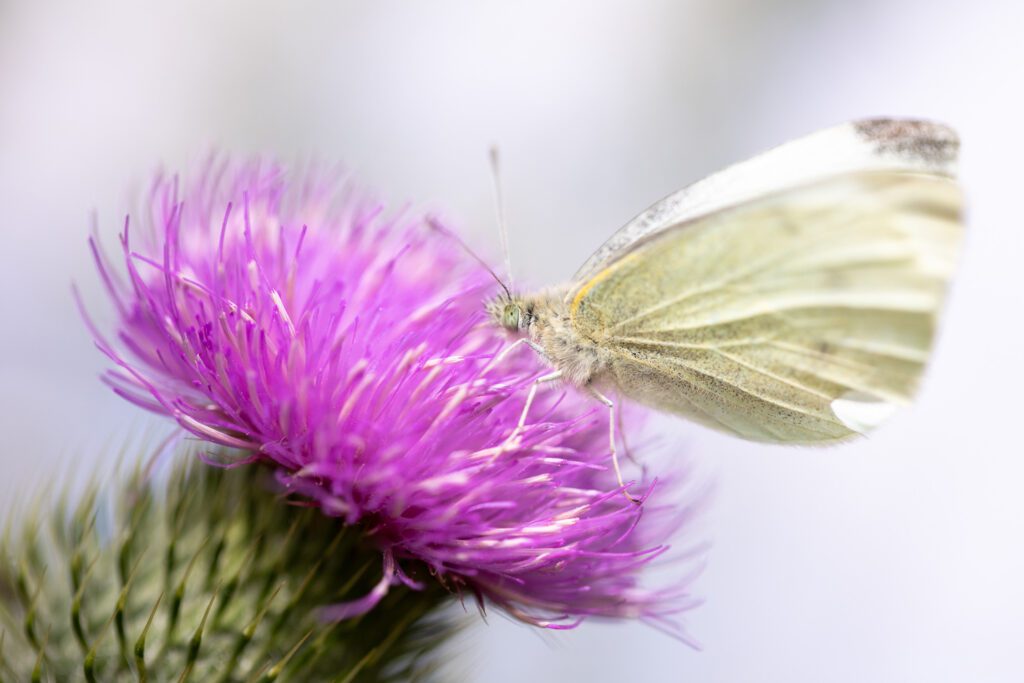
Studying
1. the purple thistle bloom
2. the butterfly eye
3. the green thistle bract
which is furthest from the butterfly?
the green thistle bract

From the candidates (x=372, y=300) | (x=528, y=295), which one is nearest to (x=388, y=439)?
(x=372, y=300)

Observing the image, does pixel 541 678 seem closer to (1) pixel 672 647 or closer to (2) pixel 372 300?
(1) pixel 672 647

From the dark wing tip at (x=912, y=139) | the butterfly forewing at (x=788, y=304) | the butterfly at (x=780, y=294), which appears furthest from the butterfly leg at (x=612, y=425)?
the dark wing tip at (x=912, y=139)

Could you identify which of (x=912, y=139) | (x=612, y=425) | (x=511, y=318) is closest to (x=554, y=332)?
(x=511, y=318)

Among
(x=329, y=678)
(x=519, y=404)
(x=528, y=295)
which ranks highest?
(x=528, y=295)

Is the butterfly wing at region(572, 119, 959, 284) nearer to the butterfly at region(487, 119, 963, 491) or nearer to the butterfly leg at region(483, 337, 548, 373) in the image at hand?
the butterfly at region(487, 119, 963, 491)
